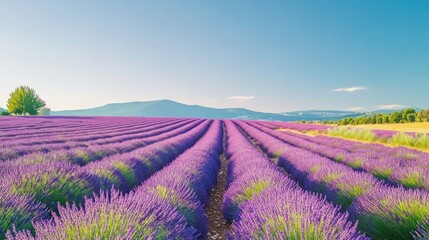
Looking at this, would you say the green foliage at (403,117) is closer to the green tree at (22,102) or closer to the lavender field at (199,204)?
the lavender field at (199,204)

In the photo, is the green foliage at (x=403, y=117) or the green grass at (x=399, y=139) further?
the green foliage at (x=403, y=117)

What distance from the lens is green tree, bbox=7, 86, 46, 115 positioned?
189 feet

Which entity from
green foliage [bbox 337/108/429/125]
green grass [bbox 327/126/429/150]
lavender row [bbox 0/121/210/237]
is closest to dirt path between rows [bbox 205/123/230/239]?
lavender row [bbox 0/121/210/237]

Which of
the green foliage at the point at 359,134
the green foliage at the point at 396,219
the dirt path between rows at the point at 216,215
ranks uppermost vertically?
the green foliage at the point at 396,219

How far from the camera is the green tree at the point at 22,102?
57.6m

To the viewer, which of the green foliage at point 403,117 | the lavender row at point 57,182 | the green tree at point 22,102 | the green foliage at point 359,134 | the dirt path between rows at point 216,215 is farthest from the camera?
the green tree at point 22,102

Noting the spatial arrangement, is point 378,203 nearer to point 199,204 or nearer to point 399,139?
point 199,204

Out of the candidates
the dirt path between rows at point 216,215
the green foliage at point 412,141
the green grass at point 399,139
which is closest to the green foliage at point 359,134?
the green grass at point 399,139

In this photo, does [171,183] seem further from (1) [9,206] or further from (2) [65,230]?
(2) [65,230]

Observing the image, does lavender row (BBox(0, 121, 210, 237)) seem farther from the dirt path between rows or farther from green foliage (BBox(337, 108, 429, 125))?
green foliage (BBox(337, 108, 429, 125))

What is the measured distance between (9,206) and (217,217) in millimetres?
3012

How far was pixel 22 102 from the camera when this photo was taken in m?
57.7

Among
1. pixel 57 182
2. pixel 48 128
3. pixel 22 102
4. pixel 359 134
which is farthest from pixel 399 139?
pixel 22 102

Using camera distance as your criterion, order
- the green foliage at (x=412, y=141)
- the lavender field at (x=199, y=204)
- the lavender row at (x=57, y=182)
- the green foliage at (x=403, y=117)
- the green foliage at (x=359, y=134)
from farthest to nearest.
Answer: the green foliage at (x=403, y=117)
the green foliage at (x=359, y=134)
the green foliage at (x=412, y=141)
the lavender row at (x=57, y=182)
the lavender field at (x=199, y=204)
